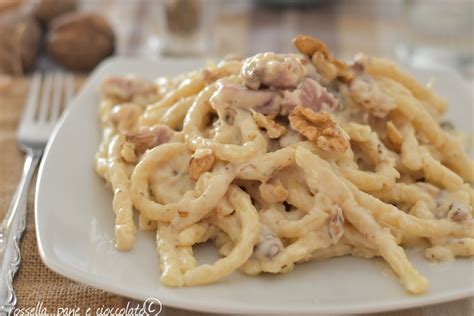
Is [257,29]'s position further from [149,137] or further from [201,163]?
[201,163]

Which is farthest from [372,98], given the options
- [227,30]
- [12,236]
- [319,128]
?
[227,30]

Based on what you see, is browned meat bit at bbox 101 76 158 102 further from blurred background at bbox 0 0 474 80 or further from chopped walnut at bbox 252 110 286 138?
blurred background at bbox 0 0 474 80

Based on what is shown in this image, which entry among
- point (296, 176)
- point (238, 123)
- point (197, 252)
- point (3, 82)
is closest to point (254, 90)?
point (238, 123)

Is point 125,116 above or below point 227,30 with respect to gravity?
above

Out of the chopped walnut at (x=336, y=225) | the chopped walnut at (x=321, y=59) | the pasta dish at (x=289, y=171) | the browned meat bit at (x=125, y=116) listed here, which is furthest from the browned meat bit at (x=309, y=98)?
the browned meat bit at (x=125, y=116)

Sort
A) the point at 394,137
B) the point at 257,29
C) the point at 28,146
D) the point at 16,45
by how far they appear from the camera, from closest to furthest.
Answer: the point at 394,137, the point at 28,146, the point at 16,45, the point at 257,29

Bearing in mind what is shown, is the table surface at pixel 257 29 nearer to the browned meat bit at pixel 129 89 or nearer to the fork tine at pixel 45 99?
the fork tine at pixel 45 99

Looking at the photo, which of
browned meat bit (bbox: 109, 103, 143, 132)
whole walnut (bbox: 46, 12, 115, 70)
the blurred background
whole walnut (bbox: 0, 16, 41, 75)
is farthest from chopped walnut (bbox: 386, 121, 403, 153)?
whole walnut (bbox: 0, 16, 41, 75)
